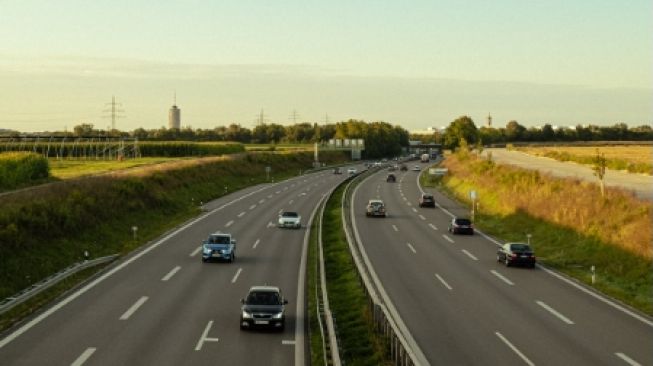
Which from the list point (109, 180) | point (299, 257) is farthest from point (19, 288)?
point (109, 180)

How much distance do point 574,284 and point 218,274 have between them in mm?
17164

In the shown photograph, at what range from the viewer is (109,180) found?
61312 millimetres

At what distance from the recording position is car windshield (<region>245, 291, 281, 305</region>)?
24.4 meters

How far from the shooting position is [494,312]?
27.3 metres

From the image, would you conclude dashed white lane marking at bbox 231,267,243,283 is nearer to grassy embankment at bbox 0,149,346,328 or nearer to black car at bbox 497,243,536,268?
grassy embankment at bbox 0,149,346,328

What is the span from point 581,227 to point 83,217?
32.3 meters

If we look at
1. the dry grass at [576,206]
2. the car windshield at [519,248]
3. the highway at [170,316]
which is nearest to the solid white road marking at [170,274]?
the highway at [170,316]

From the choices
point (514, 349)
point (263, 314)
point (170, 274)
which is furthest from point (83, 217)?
point (514, 349)

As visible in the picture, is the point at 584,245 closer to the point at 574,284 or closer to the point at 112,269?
the point at 574,284

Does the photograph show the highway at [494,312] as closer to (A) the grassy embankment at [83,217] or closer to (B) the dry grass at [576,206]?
(B) the dry grass at [576,206]

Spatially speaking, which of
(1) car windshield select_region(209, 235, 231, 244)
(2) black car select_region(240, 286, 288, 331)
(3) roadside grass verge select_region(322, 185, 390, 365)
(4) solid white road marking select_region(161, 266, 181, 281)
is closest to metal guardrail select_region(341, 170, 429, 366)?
(3) roadside grass verge select_region(322, 185, 390, 365)

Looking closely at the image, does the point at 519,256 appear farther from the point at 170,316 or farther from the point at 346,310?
the point at 170,316

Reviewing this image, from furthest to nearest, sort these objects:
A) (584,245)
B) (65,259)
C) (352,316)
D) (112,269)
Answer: (584,245), (65,259), (112,269), (352,316)

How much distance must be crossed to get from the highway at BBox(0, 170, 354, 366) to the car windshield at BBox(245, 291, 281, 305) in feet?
3.34
